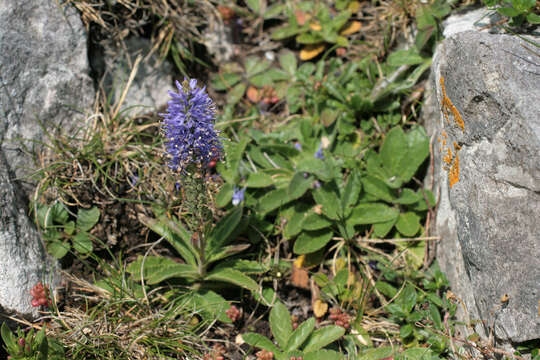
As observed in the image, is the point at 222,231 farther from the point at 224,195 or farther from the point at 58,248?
the point at 58,248

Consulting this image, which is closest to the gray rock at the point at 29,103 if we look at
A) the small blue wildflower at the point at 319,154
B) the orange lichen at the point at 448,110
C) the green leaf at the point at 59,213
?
the green leaf at the point at 59,213

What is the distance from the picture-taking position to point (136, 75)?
13.2 feet

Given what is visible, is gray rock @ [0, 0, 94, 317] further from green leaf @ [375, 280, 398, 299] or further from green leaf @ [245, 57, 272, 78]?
green leaf @ [375, 280, 398, 299]

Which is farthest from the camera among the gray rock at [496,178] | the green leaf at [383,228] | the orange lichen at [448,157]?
the green leaf at [383,228]

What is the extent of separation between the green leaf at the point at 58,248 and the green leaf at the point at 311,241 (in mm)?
1611

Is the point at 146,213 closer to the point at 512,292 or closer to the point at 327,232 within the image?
the point at 327,232

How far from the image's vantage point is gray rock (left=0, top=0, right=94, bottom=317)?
291cm

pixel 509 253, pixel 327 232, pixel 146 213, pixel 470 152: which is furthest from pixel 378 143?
pixel 146 213

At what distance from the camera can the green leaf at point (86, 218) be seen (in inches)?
130

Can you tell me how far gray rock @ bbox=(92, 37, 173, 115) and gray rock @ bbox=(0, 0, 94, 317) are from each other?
0.24 m

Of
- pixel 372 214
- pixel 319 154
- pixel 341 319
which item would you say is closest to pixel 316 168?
pixel 319 154

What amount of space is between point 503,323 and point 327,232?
4.42 ft

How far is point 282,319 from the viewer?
2949 mm

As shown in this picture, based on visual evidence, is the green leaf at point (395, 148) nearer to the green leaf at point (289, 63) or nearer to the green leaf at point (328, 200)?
the green leaf at point (328, 200)
